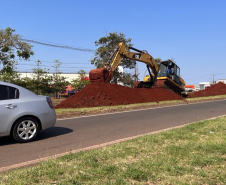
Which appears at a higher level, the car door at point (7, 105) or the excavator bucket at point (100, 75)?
the excavator bucket at point (100, 75)

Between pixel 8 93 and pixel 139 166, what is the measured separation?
13.4ft

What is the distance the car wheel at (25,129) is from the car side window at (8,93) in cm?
64

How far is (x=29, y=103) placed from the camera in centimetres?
670

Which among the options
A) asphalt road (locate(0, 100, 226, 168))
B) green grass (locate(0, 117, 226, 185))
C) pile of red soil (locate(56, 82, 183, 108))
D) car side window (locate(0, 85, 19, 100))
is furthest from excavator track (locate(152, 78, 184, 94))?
car side window (locate(0, 85, 19, 100))

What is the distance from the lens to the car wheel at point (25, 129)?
21.1 ft

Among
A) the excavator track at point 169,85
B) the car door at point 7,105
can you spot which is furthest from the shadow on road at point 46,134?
the excavator track at point 169,85

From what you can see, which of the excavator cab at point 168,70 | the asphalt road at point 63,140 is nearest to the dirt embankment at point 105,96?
the excavator cab at point 168,70

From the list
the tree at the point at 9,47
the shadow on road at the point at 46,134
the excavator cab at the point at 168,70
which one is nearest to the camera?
the shadow on road at the point at 46,134

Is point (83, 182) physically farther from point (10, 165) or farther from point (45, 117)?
point (45, 117)

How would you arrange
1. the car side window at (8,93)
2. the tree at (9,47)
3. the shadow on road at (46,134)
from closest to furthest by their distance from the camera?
the car side window at (8,93)
the shadow on road at (46,134)
the tree at (9,47)

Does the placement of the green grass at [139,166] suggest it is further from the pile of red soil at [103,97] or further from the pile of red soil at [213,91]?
the pile of red soil at [213,91]

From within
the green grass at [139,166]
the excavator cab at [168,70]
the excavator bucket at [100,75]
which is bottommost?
the green grass at [139,166]

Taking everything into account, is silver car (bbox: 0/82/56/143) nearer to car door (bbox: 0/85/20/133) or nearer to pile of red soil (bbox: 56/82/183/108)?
car door (bbox: 0/85/20/133)

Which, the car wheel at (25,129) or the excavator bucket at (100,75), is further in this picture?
the excavator bucket at (100,75)
